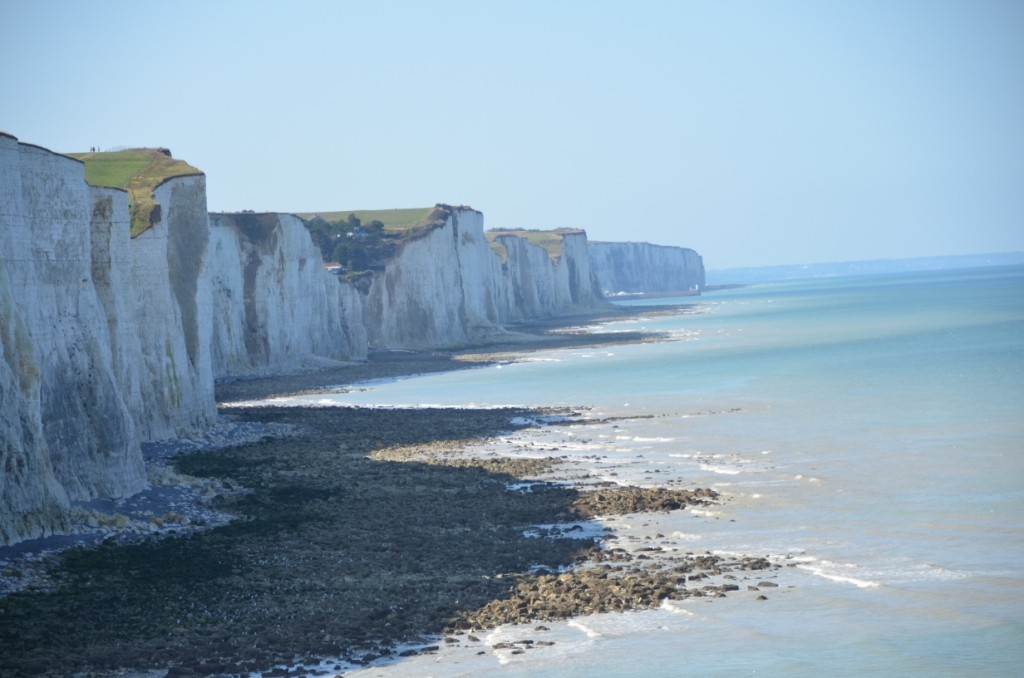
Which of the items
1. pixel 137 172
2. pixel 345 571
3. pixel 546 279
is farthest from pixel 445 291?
pixel 345 571

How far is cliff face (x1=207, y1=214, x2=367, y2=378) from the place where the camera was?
4866 centimetres

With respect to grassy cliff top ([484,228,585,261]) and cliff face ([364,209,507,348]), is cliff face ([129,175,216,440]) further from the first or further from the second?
grassy cliff top ([484,228,585,261])

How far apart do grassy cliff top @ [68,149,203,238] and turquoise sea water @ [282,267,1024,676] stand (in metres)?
10.2

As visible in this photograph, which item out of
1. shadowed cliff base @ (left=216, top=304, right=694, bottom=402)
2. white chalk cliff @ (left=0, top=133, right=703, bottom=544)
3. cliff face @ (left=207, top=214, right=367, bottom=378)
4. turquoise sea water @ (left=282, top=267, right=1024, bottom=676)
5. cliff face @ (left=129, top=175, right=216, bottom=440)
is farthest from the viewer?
cliff face @ (left=207, top=214, right=367, bottom=378)

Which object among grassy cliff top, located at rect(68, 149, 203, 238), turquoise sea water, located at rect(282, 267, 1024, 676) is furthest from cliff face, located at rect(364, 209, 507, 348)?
grassy cliff top, located at rect(68, 149, 203, 238)

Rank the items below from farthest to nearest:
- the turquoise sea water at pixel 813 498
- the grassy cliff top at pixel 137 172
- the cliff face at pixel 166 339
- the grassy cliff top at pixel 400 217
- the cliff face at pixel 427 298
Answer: the grassy cliff top at pixel 400 217, the cliff face at pixel 427 298, the grassy cliff top at pixel 137 172, the cliff face at pixel 166 339, the turquoise sea water at pixel 813 498

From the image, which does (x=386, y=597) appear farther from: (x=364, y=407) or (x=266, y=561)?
(x=364, y=407)

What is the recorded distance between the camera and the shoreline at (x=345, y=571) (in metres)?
13.0

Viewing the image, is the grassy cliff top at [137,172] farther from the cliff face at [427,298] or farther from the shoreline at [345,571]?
the cliff face at [427,298]

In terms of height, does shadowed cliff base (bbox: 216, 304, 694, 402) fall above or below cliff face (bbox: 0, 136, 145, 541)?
below

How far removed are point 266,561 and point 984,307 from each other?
86.8 meters

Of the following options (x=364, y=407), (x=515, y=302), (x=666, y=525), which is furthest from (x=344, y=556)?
(x=515, y=302)

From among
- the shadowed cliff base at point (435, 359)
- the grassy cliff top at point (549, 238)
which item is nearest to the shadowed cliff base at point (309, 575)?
the shadowed cliff base at point (435, 359)

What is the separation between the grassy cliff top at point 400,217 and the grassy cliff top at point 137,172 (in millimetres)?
43715
